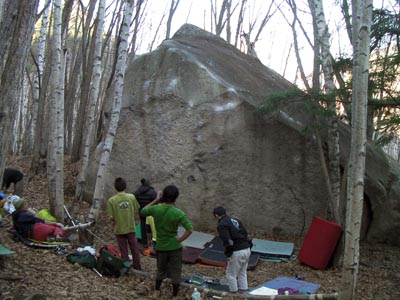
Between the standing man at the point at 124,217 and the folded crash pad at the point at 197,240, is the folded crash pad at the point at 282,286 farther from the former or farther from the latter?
the folded crash pad at the point at 197,240

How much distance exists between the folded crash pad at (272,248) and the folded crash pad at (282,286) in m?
1.44

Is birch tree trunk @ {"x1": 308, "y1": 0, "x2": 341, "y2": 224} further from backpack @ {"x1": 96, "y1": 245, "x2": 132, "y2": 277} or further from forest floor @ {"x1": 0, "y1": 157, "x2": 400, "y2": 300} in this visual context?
backpack @ {"x1": 96, "y1": 245, "x2": 132, "y2": 277}

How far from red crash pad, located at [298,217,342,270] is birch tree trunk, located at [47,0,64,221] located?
16.7 feet

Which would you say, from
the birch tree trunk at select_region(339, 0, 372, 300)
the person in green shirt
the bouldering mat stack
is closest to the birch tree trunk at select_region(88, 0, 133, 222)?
the bouldering mat stack

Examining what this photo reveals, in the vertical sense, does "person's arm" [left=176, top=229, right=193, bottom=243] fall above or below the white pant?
above

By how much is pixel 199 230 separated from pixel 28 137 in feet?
39.7

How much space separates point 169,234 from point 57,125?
4158mm

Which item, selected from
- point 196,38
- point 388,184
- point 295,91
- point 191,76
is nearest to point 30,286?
point 295,91

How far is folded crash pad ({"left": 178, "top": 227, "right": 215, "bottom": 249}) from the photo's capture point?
9205 millimetres

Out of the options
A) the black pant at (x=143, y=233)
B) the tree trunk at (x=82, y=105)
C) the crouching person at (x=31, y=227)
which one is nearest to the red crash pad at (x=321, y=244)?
the black pant at (x=143, y=233)

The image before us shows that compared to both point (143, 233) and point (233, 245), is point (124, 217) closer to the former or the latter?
point (233, 245)

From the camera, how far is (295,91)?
8.92 metres

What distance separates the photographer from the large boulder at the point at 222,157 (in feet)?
34.3

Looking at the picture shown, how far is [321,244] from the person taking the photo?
8.62m
